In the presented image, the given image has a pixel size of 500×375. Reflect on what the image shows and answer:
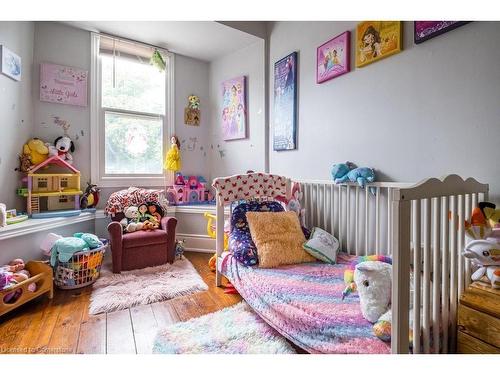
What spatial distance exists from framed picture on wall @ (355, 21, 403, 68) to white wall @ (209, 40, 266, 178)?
1103 millimetres

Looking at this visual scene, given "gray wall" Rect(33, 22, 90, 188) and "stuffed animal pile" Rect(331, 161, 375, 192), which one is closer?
"stuffed animal pile" Rect(331, 161, 375, 192)

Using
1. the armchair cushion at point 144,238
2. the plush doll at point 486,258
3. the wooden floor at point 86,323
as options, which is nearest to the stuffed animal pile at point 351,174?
the plush doll at point 486,258

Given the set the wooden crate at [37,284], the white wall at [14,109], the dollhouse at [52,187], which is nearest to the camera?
the wooden crate at [37,284]

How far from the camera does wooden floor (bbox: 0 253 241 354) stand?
1.30m

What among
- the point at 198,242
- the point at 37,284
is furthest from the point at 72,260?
the point at 198,242

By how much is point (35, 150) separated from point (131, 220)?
101cm

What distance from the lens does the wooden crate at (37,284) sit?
1479 mm

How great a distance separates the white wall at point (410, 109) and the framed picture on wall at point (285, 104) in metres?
0.07

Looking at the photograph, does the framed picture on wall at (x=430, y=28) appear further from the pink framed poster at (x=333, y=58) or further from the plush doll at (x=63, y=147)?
the plush doll at (x=63, y=147)

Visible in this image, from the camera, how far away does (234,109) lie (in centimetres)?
301

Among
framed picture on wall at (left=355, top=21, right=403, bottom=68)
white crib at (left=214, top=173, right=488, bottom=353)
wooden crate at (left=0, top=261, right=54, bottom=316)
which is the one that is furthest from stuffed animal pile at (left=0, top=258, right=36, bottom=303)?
framed picture on wall at (left=355, top=21, right=403, bottom=68)

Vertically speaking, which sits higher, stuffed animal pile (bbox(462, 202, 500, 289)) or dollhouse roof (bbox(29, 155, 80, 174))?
dollhouse roof (bbox(29, 155, 80, 174))

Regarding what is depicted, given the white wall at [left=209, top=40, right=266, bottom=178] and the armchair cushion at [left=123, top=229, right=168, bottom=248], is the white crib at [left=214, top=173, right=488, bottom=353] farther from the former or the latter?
the armchair cushion at [left=123, top=229, right=168, bottom=248]
